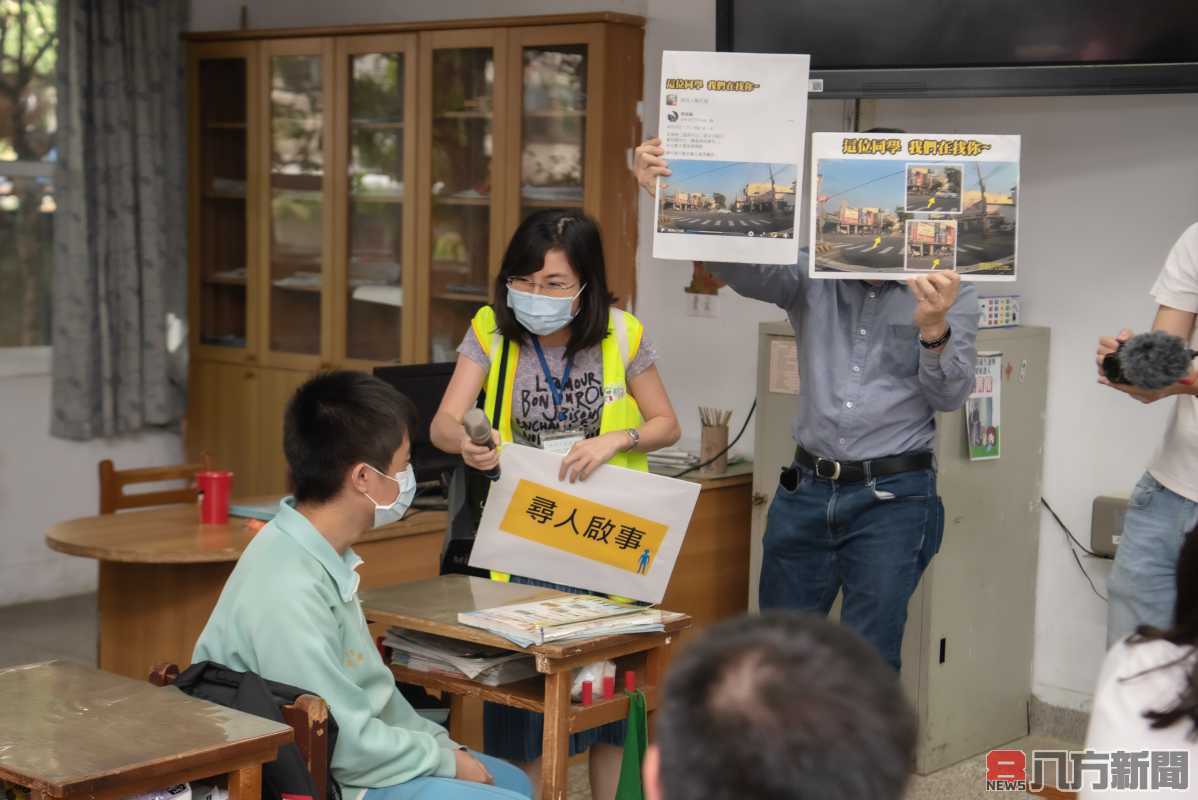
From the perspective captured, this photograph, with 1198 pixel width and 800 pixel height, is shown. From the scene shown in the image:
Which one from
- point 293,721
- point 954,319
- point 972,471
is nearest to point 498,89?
point 972,471

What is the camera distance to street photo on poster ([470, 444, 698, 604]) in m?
2.64

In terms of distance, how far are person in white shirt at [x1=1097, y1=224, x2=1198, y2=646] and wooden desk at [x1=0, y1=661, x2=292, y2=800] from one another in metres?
1.64

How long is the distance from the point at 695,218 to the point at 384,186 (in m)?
2.86

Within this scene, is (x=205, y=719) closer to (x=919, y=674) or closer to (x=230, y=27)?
(x=919, y=674)

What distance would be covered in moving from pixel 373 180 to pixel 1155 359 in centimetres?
355

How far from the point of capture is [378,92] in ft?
17.1

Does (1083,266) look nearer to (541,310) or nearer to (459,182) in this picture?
(541,310)

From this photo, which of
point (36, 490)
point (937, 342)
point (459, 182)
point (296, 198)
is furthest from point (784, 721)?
point (36, 490)

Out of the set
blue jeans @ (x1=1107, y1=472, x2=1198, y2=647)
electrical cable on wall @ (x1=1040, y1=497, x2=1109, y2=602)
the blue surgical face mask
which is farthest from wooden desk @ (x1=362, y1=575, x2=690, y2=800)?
electrical cable on wall @ (x1=1040, y1=497, x2=1109, y2=602)

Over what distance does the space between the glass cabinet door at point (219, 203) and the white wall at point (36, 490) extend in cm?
66

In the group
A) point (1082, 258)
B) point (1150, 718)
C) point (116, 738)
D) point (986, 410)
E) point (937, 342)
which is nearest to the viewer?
point (1150, 718)

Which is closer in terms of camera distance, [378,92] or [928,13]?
[928,13]

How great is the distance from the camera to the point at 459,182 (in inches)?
200

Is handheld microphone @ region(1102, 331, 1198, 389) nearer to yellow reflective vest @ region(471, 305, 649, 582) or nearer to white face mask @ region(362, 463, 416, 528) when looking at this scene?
yellow reflective vest @ region(471, 305, 649, 582)
